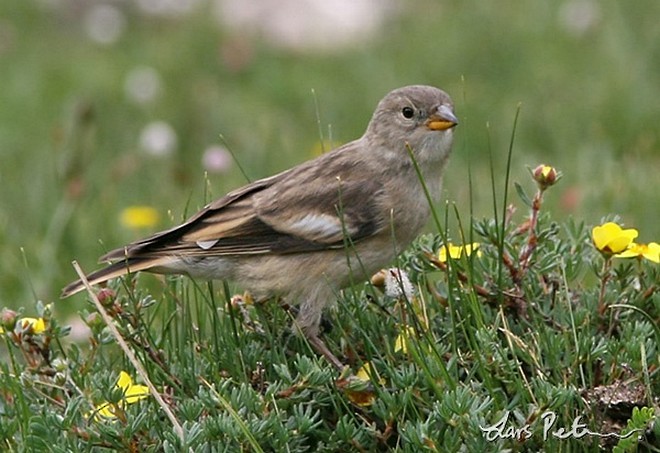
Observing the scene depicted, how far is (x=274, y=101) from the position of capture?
10281 millimetres

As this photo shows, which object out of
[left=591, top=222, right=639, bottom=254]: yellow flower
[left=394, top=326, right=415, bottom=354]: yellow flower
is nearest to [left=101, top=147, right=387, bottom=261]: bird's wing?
[left=394, top=326, right=415, bottom=354]: yellow flower

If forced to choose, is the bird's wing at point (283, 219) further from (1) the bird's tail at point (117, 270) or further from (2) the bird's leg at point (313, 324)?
(2) the bird's leg at point (313, 324)

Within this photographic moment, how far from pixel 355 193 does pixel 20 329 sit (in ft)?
4.46

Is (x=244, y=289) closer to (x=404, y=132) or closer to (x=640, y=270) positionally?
(x=404, y=132)

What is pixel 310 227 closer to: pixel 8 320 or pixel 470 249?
pixel 470 249

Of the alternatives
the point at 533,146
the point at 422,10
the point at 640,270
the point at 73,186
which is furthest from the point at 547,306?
the point at 422,10

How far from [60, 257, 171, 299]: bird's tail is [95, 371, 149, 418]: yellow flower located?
1.13 feet

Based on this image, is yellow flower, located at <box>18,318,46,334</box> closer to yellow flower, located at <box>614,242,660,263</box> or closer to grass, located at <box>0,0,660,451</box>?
grass, located at <box>0,0,660,451</box>

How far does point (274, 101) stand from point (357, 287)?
525 centimetres

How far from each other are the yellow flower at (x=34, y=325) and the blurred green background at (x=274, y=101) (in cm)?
208

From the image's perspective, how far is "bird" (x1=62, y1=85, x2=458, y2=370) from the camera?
16.1ft

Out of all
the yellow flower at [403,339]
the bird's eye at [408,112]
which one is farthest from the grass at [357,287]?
the bird's eye at [408,112]

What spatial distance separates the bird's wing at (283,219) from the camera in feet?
16.2

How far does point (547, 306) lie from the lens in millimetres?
4359
